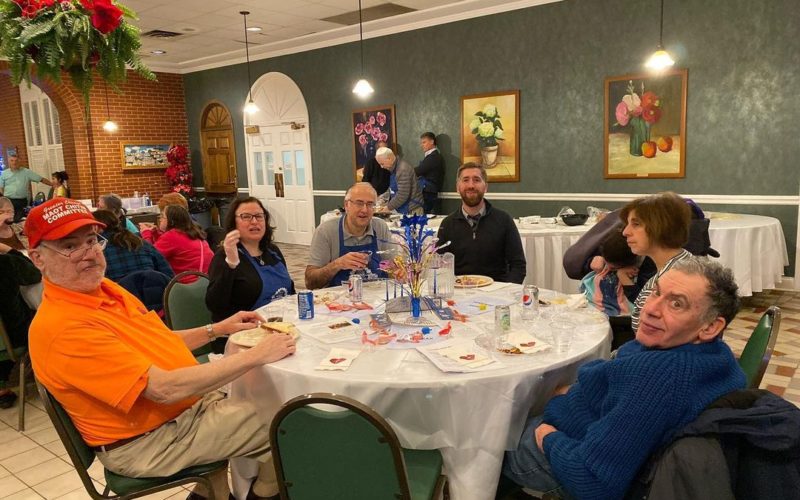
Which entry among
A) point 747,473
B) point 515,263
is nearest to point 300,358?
point 747,473

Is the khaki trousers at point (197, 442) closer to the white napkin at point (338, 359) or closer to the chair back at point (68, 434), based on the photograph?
the chair back at point (68, 434)

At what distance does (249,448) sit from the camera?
6.93ft

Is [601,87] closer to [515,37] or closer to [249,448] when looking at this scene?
[515,37]

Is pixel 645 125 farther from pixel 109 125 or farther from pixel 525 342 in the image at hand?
pixel 109 125

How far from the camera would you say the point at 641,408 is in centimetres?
147

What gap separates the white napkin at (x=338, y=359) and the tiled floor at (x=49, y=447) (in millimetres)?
1237

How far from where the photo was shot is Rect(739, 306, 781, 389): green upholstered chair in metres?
1.94

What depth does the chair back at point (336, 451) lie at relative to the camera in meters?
1.51

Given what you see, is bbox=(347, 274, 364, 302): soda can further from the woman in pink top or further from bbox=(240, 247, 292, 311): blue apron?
the woman in pink top

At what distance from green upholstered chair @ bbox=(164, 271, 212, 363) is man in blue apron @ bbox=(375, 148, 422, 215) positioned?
462 centimetres

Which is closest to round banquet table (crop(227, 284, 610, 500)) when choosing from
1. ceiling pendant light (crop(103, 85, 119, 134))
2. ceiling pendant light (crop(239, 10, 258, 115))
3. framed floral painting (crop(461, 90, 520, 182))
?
framed floral painting (crop(461, 90, 520, 182))

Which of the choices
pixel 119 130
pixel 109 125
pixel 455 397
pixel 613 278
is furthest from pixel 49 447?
pixel 119 130

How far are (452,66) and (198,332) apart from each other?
6.29 metres

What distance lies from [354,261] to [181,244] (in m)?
1.72
